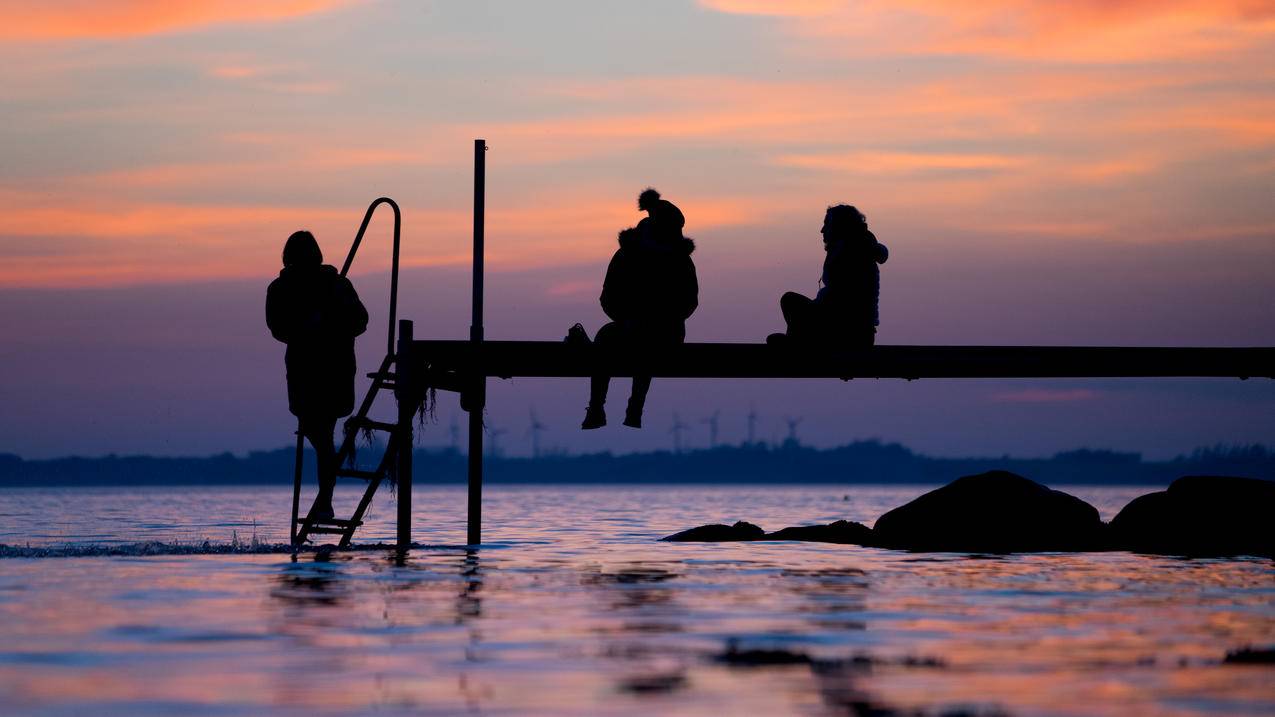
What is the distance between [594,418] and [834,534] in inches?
226

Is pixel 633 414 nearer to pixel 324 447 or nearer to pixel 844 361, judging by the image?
pixel 844 361

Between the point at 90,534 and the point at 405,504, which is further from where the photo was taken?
the point at 90,534

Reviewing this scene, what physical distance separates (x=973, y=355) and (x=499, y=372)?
15.9 feet

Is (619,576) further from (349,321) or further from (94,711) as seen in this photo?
(94,711)

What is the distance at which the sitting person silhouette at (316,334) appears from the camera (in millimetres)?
15820

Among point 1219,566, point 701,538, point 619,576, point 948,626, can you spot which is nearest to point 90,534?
point 701,538

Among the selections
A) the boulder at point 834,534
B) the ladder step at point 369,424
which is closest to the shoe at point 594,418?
the ladder step at point 369,424

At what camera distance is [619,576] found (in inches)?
514

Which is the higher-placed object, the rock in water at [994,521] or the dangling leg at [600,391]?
the dangling leg at [600,391]

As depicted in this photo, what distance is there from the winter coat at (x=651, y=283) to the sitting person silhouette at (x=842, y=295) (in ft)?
3.48

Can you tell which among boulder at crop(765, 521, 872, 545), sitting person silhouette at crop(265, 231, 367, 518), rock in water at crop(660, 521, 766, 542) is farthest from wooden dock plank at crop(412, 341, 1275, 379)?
rock in water at crop(660, 521, 766, 542)

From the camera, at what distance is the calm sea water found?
664cm

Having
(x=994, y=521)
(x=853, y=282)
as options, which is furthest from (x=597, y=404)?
(x=994, y=521)

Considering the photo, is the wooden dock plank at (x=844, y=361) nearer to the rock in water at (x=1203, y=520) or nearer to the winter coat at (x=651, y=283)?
the winter coat at (x=651, y=283)
